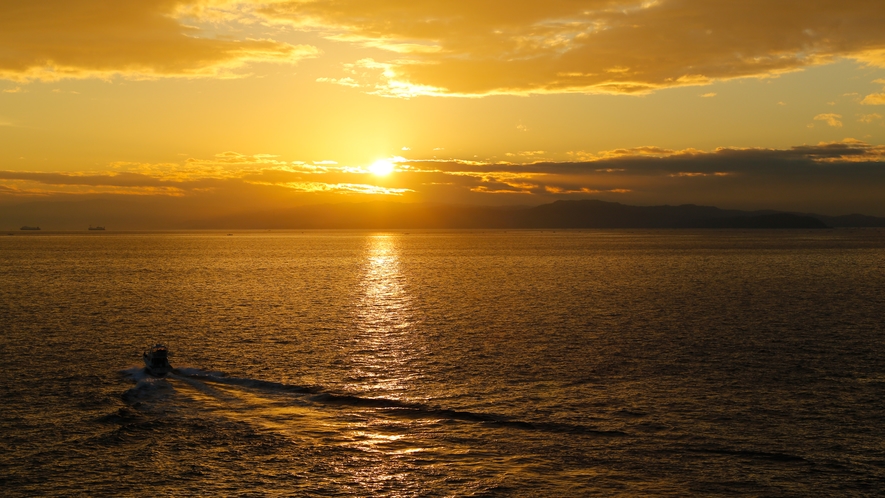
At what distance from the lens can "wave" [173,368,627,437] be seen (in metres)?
27.7

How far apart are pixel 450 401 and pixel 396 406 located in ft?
8.39

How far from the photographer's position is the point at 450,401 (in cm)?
3173

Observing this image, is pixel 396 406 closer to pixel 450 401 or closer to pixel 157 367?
pixel 450 401

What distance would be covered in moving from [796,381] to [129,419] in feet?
107

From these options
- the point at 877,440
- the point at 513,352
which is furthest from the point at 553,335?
the point at 877,440

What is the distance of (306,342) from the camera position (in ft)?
159

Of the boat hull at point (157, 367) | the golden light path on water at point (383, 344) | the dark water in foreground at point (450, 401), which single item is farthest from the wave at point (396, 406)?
the golden light path on water at point (383, 344)

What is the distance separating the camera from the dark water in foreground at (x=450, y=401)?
75.3 feet

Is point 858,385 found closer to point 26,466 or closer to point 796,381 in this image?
point 796,381

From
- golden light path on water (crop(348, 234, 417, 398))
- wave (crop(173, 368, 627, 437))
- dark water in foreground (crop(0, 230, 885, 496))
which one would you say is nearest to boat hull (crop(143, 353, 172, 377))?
wave (crop(173, 368, 627, 437))

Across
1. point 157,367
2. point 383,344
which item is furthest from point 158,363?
point 383,344

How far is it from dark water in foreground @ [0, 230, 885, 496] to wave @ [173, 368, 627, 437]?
6.1 inches

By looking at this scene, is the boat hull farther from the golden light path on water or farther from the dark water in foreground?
the golden light path on water

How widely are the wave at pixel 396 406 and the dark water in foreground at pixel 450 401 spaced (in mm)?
154
